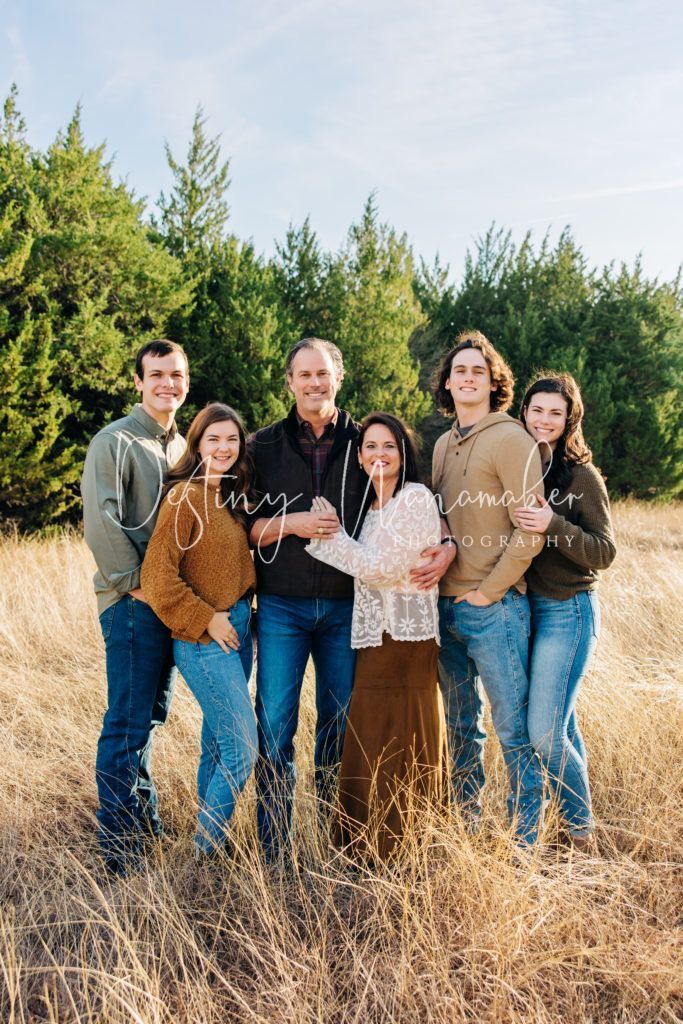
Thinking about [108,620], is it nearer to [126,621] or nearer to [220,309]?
[126,621]

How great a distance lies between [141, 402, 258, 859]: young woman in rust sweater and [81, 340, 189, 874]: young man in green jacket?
0.19 m

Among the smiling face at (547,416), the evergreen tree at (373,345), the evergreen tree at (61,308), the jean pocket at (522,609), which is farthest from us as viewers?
the evergreen tree at (373,345)

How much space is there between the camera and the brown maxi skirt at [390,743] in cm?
261

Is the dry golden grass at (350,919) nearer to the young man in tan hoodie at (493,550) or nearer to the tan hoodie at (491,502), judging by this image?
the young man in tan hoodie at (493,550)

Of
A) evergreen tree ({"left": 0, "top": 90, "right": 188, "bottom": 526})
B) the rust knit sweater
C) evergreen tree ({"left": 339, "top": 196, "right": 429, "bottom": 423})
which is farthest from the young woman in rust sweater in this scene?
A: evergreen tree ({"left": 339, "top": 196, "right": 429, "bottom": 423})

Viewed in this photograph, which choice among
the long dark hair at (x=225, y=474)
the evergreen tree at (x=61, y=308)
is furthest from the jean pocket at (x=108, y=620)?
the evergreen tree at (x=61, y=308)

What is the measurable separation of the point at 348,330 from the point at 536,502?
11.7 meters

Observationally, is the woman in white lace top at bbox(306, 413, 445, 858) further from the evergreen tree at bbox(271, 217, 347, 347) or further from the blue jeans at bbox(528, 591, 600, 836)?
the evergreen tree at bbox(271, 217, 347, 347)

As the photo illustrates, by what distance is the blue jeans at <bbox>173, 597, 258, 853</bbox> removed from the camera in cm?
258

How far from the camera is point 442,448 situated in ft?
9.85

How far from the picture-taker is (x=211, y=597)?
2666mm

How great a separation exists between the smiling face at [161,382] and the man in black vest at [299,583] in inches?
16.2

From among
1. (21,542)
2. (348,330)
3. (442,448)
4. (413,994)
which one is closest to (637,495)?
(348,330)

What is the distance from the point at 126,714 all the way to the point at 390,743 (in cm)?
106
